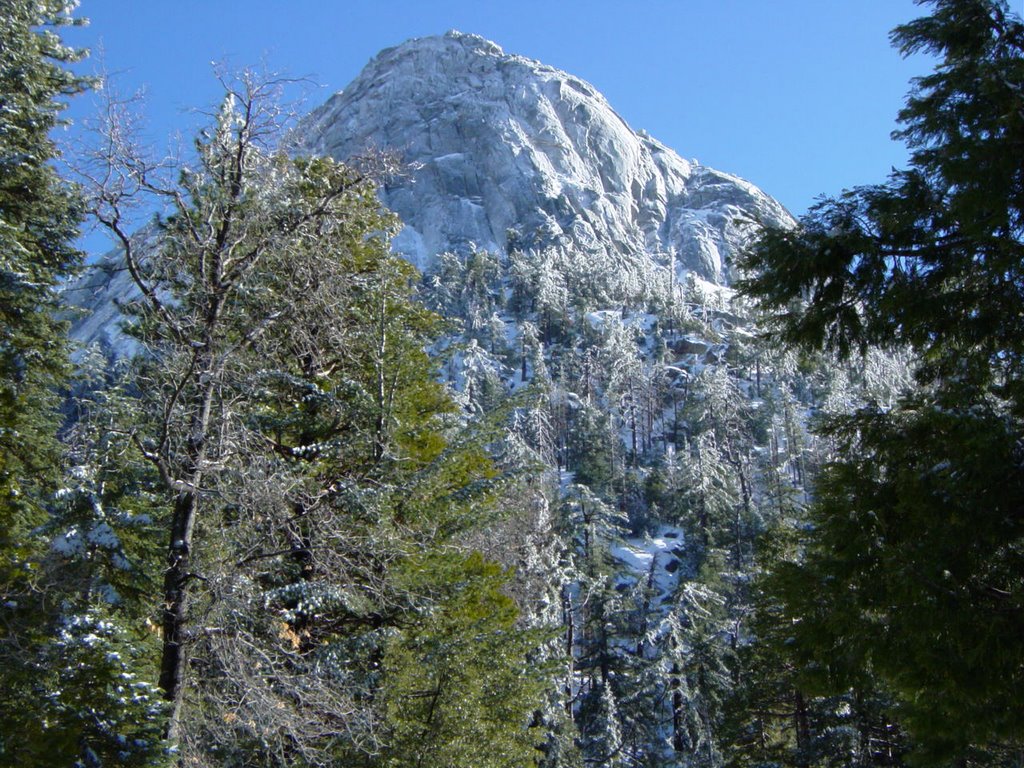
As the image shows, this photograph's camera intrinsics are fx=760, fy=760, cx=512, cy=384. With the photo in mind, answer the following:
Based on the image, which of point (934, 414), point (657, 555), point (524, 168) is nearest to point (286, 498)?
point (934, 414)

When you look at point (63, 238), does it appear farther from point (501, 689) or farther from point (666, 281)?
point (666, 281)

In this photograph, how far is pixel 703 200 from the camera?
543 ft

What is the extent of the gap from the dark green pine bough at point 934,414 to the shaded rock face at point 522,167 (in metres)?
120

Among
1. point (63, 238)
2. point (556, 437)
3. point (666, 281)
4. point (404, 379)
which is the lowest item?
point (404, 379)

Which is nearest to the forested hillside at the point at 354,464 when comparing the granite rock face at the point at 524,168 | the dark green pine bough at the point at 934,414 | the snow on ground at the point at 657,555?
the dark green pine bough at the point at 934,414

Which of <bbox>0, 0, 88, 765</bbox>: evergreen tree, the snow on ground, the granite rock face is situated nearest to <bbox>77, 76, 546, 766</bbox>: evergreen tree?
<bbox>0, 0, 88, 765</bbox>: evergreen tree

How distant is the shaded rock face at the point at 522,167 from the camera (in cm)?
13625

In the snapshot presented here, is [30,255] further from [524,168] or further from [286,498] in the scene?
[524,168]

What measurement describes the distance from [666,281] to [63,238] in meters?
111

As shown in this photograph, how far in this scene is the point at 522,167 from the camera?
464 feet

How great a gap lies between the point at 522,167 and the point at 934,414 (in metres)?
143

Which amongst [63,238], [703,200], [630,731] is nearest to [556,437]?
[630,731]

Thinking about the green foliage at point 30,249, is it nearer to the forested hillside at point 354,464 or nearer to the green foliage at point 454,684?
the forested hillside at point 354,464

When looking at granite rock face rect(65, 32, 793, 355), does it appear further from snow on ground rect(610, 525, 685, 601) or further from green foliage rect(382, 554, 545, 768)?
green foliage rect(382, 554, 545, 768)
